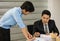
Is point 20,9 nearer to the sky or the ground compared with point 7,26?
nearer to the sky

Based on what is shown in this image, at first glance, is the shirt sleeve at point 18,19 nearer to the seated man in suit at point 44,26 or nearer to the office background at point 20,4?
the seated man in suit at point 44,26

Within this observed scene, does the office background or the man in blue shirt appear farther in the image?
the office background

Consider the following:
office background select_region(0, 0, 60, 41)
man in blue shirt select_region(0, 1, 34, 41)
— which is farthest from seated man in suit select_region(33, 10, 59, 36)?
office background select_region(0, 0, 60, 41)

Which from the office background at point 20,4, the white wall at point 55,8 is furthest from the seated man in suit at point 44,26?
the white wall at point 55,8

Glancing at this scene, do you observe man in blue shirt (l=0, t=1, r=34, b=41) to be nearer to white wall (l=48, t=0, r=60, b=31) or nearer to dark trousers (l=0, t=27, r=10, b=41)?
dark trousers (l=0, t=27, r=10, b=41)

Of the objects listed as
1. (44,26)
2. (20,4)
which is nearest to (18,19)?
(44,26)

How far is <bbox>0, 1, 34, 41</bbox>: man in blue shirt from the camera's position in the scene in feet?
7.46

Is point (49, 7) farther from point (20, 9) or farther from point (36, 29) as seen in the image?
point (20, 9)

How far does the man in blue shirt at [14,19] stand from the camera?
89.5 inches

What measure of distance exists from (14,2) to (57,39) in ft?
6.00

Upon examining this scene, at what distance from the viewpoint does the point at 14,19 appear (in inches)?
92.9

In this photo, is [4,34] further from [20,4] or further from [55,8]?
[55,8]

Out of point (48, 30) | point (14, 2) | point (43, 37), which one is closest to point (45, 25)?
point (48, 30)

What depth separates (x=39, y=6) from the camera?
14.2 feet
